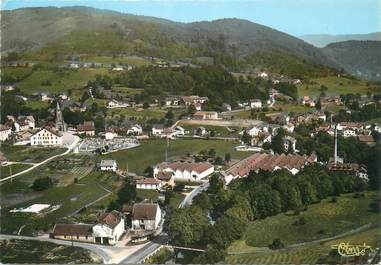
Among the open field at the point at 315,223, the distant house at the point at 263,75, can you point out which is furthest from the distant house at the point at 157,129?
the distant house at the point at 263,75

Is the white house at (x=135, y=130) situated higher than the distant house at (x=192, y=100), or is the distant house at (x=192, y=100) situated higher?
the distant house at (x=192, y=100)

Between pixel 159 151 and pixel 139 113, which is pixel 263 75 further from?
pixel 159 151

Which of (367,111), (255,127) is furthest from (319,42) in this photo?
(255,127)

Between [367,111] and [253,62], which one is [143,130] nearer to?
[367,111]

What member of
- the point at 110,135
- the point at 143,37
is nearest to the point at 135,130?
the point at 110,135

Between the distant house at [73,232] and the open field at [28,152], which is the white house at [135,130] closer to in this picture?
the open field at [28,152]

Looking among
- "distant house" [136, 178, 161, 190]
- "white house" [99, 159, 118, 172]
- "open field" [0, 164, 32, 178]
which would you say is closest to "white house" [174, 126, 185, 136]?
"white house" [99, 159, 118, 172]
